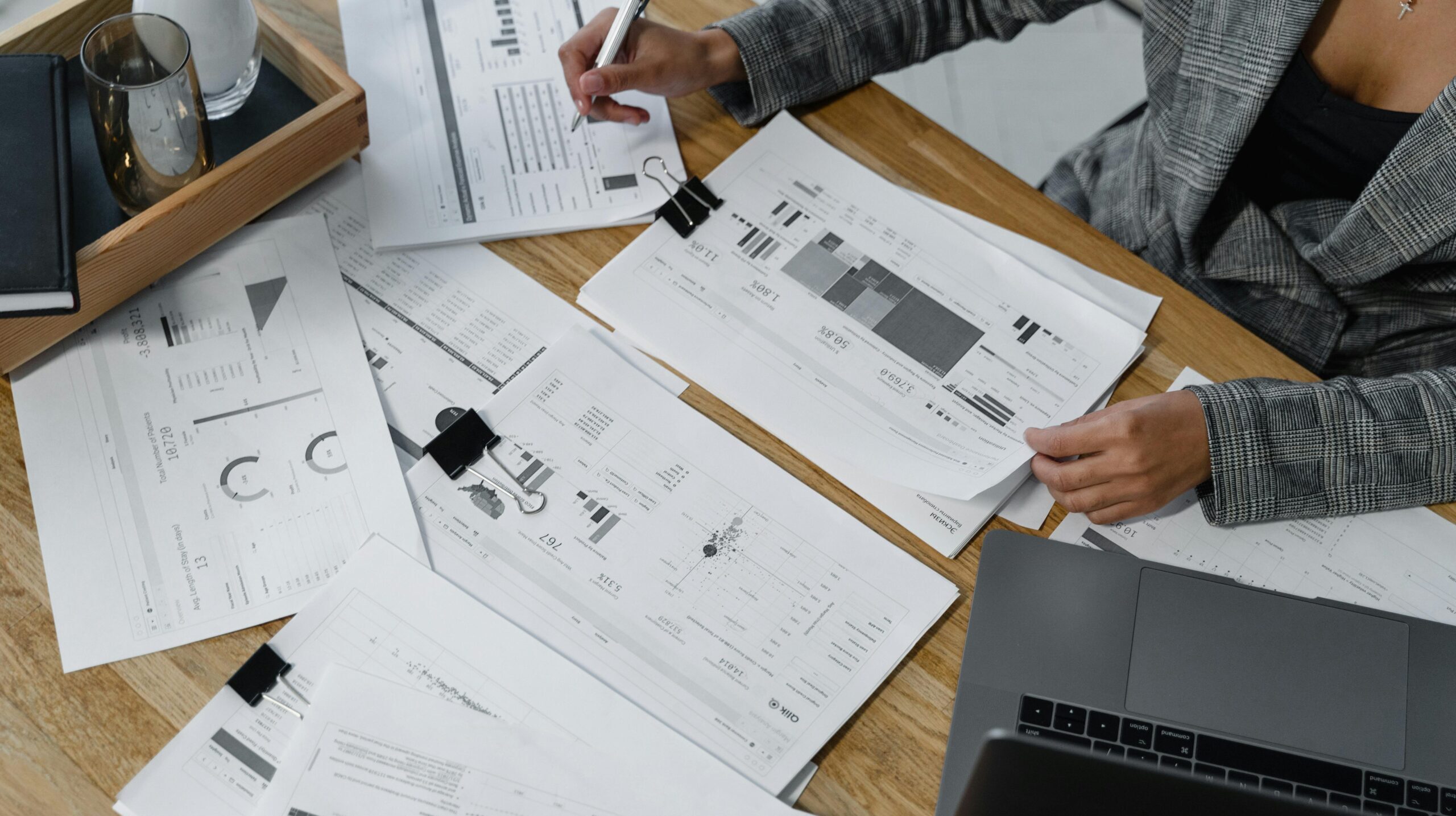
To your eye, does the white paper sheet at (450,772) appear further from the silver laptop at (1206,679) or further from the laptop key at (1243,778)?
the laptop key at (1243,778)

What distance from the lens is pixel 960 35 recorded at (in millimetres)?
1059

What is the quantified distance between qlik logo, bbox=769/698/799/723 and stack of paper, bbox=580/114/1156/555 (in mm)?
172

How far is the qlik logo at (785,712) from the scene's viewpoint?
717mm

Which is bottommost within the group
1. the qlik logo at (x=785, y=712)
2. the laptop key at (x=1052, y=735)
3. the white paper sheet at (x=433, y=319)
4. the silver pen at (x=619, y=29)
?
the qlik logo at (x=785, y=712)

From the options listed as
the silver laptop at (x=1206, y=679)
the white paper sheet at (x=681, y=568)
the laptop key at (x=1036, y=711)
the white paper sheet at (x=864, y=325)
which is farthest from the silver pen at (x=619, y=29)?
the laptop key at (x=1036, y=711)

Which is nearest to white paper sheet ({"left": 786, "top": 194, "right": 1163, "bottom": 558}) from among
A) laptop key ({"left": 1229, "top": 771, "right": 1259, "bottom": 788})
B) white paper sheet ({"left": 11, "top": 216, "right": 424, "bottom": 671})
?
laptop key ({"left": 1229, "top": 771, "right": 1259, "bottom": 788})

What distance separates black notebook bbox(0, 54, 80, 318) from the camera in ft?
2.39

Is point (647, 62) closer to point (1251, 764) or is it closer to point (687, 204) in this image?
point (687, 204)

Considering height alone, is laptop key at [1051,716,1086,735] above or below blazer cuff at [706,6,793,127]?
below

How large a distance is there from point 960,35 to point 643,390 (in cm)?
52

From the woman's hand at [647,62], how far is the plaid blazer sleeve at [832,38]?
0.02m

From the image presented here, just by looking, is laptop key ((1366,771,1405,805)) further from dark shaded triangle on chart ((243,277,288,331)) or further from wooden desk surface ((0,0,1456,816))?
dark shaded triangle on chart ((243,277,288,331))

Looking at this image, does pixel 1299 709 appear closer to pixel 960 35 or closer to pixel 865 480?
pixel 865 480

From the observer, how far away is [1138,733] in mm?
708
